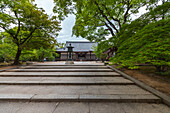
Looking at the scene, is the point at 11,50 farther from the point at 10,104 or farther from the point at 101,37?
the point at 101,37

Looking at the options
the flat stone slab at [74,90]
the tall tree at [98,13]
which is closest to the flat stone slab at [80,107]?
the flat stone slab at [74,90]

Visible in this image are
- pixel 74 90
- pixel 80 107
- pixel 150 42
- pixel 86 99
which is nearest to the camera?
pixel 80 107

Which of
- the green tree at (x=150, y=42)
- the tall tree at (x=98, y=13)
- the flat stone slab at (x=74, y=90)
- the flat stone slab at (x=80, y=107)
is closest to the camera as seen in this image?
the flat stone slab at (x=80, y=107)

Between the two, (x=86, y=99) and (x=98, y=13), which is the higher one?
(x=98, y=13)

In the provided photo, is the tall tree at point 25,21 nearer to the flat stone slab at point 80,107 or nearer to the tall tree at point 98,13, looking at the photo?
the tall tree at point 98,13

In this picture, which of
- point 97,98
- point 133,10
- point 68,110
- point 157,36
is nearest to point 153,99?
point 97,98

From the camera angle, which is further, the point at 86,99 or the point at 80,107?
the point at 86,99

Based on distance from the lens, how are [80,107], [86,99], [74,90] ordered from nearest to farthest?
[80,107] < [86,99] < [74,90]

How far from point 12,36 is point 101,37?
40.9 ft

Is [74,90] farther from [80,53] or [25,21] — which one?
[80,53]

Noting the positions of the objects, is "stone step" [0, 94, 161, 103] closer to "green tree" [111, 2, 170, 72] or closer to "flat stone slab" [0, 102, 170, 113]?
"flat stone slab" [0, 102, 170, 113]

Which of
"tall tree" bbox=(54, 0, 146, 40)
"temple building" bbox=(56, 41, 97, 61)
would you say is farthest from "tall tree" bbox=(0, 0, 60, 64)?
"temple building" bbox=(56, 41, 97, 61)

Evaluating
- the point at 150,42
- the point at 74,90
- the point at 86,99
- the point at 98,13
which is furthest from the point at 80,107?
the point at 98,13

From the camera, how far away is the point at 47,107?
2.10m
